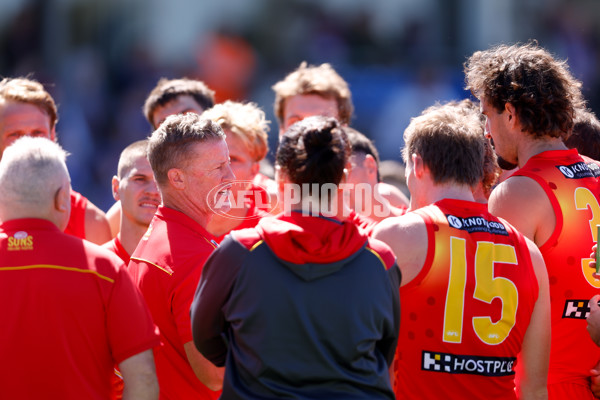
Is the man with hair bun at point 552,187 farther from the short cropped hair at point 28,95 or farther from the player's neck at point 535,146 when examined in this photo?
the short cropped hair at point 28,95

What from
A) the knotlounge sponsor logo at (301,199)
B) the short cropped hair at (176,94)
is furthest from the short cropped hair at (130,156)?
the short cropped hair at (176,94)

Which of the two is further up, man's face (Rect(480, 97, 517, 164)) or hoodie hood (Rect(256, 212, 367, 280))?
man's face (Rect(480, 97, 517, 164))

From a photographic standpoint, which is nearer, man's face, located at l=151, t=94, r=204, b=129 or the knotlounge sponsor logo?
the knotlounge sponsor logo

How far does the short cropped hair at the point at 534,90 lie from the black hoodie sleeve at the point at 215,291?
165 centimetres

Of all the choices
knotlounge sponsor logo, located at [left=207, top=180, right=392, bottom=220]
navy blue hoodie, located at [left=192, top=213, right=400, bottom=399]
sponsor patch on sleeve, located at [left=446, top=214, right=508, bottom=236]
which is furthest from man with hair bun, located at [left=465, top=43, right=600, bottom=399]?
navy blue hoodie, located at [left=192, top=213, right=400, bottom=399]

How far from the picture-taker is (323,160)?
8.21 feet

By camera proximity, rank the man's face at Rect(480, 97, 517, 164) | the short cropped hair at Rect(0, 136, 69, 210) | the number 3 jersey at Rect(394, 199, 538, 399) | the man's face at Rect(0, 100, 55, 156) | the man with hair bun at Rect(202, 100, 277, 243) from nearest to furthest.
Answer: the short cropped hair at Rect(0, 136, 69, 210) < the number 3 jersey at Rect(394, 199, 538, 399) < the man's face at Rect(480, 97, 517, 164) < the man with hair bun at Rect(202, 100, 277, 243) < the man's face at Rect(0, 100, 55, 156)

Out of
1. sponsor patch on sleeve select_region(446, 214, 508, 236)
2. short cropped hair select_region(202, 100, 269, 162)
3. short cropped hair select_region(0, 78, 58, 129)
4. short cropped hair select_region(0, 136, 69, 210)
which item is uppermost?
short cropped hair select_region(0, 78, 58, 129)

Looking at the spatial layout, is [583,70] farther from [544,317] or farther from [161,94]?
[544,317]

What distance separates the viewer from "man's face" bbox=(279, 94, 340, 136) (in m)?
5.65

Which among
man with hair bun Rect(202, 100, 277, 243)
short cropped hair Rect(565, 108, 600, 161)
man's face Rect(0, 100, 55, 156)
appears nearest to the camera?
short cropped hair Rect(565, 108, 600, 161)

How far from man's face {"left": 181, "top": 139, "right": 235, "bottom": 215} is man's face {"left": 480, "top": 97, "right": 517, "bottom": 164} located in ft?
4.34

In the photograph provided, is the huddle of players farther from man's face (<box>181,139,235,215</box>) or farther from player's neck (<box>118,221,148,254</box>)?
player's neck (<box>118,221,148,254</box>)

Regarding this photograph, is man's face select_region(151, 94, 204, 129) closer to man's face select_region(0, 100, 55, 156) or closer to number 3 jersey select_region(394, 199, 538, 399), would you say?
man's face select_region(0, 100, 55, 156)
